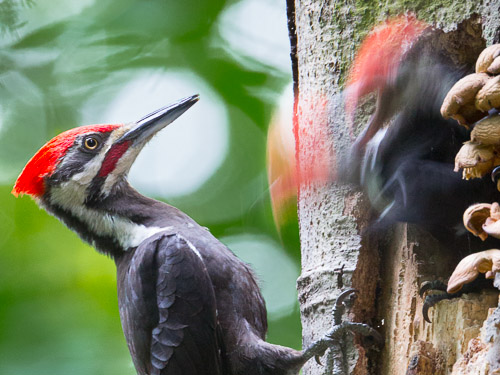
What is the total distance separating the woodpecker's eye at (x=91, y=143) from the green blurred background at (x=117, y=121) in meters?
0.44

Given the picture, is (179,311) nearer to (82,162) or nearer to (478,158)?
(82,162)

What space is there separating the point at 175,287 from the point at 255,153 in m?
1.46

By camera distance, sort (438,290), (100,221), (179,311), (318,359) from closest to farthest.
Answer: (438,290), (318,359), (179,311), (100,221)

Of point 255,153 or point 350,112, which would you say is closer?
point 350,112

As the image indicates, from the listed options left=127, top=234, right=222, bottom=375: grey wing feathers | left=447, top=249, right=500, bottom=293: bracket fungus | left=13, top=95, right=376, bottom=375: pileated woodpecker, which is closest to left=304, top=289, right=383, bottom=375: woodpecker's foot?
left=13, top=95, right=376, bottom=375: pileated woodpecker

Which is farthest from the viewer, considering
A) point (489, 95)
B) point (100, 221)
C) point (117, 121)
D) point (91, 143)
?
point (117, 121)

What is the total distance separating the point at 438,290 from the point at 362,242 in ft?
0.67

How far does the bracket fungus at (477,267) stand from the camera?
1.21 metres

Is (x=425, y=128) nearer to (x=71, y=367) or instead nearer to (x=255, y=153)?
(x=255, y=153)

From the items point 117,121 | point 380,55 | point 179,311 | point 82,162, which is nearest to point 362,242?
point 380,55

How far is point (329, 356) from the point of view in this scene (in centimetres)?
152

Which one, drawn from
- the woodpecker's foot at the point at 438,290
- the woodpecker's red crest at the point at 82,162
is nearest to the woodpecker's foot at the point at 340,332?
the woodpecker's foot at the point at 438,290

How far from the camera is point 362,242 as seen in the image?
1566 millimetres

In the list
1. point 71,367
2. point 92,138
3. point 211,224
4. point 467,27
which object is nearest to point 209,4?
point 211,224
